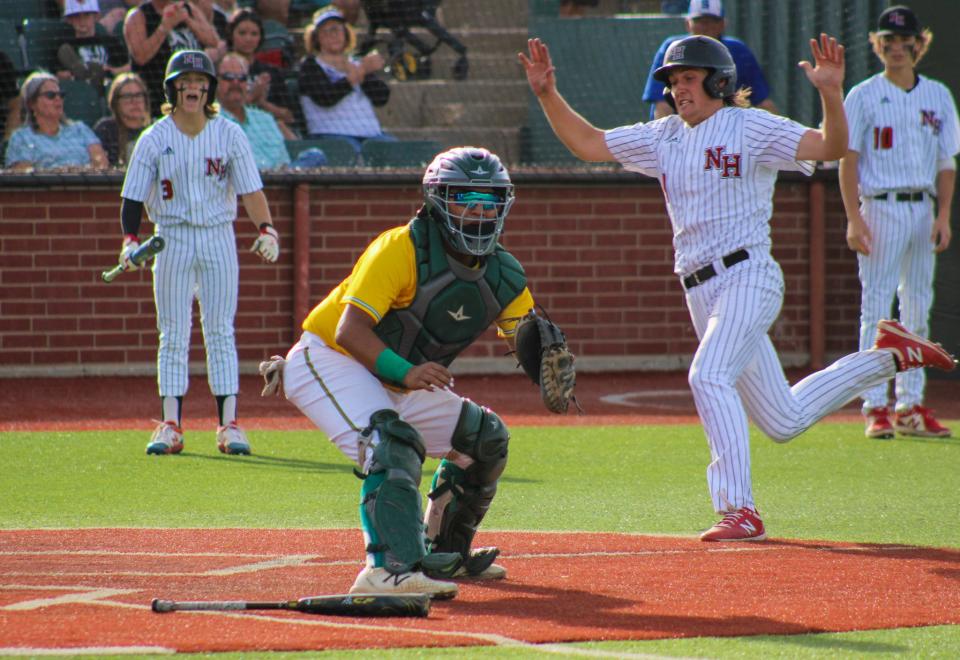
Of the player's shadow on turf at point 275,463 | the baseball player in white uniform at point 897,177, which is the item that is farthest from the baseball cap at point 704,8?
the player's shadow on turf at point 275,463

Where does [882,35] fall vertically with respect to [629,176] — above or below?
above

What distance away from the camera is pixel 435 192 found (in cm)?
500

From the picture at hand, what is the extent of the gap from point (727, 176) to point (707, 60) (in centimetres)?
48

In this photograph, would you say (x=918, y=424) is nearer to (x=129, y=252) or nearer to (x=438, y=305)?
(x=129, y=252)

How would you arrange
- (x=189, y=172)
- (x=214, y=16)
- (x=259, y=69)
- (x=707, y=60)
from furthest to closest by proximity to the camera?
(x=214, y=16) < (x=259, y=69) < (x=189, y=172) < (x=707, y=60)

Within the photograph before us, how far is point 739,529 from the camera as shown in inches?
231

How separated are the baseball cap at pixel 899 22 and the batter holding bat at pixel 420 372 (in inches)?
185

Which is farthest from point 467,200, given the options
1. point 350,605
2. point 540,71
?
point 540,71

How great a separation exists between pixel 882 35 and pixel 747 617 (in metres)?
5.69

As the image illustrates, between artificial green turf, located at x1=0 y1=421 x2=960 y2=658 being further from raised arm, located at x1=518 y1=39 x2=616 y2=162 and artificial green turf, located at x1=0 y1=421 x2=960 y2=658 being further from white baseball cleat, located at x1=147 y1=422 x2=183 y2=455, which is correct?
raised arm, located at x1=518 y1=39 x2=616 y2=162

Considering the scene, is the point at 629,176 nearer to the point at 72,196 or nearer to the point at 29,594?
the point at 72,196

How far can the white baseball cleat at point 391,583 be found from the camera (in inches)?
179

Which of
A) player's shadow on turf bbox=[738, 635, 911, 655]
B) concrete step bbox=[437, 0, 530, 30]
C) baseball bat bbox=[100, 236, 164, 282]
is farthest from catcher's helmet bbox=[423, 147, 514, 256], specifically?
concrete step bbox=[437, 0, 530, 30]

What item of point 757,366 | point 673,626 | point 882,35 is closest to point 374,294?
point 673,626
